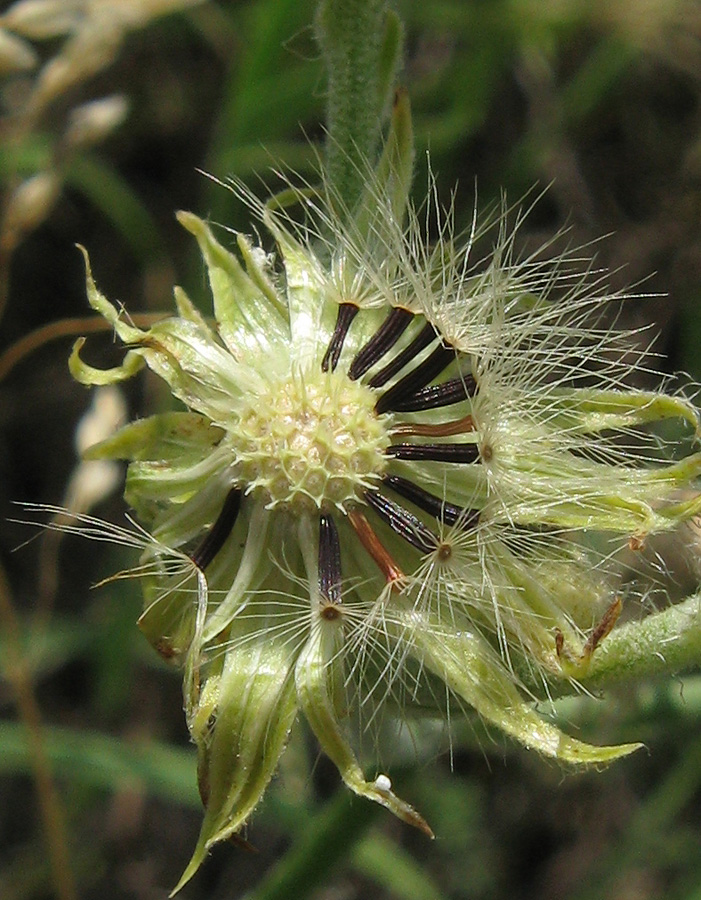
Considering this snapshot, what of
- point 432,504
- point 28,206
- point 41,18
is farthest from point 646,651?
point 41,18

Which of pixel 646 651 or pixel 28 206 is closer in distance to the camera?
pixel 646 651

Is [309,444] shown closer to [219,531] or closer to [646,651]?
[219,531]

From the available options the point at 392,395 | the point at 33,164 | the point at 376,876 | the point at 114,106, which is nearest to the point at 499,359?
the point at 392,395

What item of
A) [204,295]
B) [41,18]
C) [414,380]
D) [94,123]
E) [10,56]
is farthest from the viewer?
[204,295]

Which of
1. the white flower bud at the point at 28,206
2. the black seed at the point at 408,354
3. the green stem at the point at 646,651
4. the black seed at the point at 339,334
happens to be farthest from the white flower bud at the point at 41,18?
the green stem at the point at 646,651

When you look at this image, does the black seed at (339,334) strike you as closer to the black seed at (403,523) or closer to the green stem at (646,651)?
the black seed at (403,523)

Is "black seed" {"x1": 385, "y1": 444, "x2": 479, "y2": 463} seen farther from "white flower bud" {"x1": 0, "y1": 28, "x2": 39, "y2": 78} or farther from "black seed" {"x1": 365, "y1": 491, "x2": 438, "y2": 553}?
"white flower bud" {"x1": 0, "y1": 28, "x2": 39, "y2": 78}

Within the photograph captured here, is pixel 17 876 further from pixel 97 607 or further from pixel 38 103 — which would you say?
pixel 38 103
